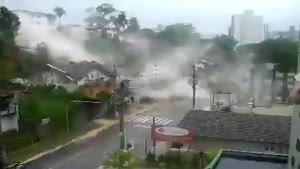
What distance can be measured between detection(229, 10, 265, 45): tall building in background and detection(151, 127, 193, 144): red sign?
0.60 m

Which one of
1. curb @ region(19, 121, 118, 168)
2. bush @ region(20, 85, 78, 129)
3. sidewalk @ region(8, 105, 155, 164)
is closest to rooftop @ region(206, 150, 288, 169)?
sidewalk @ region(8, 105, 155, 164)

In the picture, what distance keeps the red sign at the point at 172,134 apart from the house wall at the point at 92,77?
1.40 ft

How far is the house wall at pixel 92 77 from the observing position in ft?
8.89

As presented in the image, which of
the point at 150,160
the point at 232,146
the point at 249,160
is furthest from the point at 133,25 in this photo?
the point at 249,160

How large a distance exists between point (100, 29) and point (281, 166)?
123 centimetres

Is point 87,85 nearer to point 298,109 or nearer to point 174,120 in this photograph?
point 174,120

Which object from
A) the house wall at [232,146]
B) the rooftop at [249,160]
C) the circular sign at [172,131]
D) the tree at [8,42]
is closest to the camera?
the rooftop at [249,160]

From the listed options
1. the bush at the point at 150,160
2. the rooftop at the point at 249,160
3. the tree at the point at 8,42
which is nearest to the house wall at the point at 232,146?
the rooftop at the point at 249,160

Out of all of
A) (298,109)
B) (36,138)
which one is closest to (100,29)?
(36,138)

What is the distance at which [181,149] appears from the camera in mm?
2514

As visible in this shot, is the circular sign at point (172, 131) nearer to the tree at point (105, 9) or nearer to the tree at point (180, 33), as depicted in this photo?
the tree at point (180, 33)

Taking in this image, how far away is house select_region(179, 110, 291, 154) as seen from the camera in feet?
8.14

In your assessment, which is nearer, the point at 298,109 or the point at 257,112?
the point at 298,109

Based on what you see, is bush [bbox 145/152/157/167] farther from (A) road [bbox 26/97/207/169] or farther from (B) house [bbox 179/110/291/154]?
(B) house [bbox 179/110/291/154]
